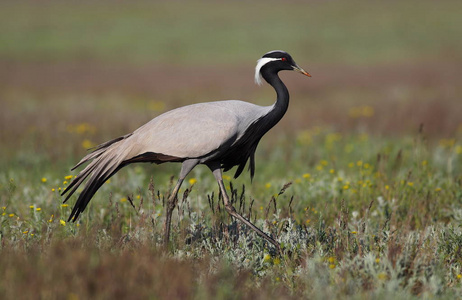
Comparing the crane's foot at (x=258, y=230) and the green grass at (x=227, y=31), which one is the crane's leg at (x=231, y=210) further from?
the green grass at (x=227, y=31)

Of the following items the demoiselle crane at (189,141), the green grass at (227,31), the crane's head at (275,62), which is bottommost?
the demoiselle crane at (189,141)

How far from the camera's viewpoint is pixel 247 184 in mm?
7535

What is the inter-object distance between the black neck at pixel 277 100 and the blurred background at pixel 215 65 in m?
2.34

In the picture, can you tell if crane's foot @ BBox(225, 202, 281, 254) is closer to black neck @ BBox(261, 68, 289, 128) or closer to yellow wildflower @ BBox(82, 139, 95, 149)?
black neck @ BBox(261, 68, 289, 128)

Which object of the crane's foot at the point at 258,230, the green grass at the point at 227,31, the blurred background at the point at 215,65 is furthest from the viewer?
the green grass at the point at 227,31

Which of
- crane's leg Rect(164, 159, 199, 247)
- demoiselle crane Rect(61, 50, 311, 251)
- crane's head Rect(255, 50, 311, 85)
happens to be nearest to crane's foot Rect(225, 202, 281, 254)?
demoiselle crane Rect(61, 50, 311, 251)

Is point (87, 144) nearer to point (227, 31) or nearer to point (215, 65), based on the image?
point (215, 65)

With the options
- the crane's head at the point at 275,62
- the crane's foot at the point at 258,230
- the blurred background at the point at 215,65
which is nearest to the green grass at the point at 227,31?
the blurred background at the point at 215,65

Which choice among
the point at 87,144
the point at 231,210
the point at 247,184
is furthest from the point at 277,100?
the point at 87,144

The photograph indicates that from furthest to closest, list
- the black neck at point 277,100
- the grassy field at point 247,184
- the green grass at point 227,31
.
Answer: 1. the green grass at point 227,31
2. the black neck at point 277,100
3. the grassy field at point 247,184

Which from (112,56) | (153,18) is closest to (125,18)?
(153,18)

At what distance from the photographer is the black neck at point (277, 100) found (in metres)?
4.97

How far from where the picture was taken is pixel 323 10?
5238 cm

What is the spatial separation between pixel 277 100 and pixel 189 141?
94 cm
